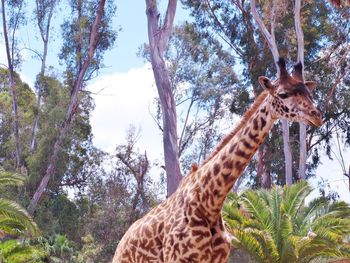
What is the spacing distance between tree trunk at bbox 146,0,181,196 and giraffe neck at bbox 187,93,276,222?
890 centimetres

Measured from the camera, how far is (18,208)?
15570 mm

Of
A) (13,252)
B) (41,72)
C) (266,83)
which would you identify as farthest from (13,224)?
(41,72)

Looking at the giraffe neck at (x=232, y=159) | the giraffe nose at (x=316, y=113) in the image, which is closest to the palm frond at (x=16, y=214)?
the giraffe neck at (x=232, y=159)

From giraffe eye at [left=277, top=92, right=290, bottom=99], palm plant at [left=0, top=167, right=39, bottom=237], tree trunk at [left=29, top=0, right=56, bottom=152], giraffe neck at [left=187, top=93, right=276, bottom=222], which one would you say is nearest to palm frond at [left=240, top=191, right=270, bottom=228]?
palm plant at [left=0, top=167, right=39, bottom=237]

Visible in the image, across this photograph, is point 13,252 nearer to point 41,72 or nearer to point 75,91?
point 75,91

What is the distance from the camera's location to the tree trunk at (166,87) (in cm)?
1547

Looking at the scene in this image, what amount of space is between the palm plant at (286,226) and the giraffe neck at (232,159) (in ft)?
25.0

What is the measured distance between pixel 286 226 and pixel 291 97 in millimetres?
9551

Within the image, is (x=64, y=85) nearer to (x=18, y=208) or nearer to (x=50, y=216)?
(x=50, y=216)

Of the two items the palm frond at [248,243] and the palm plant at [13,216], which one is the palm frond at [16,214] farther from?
the palm frond at [248,243]

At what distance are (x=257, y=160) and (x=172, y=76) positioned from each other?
5.91m

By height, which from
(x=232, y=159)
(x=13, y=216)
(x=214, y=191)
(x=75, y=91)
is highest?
(x=75, y=91)

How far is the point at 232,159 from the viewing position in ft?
19.7

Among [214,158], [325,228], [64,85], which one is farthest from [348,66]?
A: [214,158]
